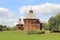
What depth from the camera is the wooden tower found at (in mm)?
69831

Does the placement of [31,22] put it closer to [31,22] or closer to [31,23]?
[31,22]

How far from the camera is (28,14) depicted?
237ft

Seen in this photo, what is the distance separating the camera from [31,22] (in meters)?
70.2

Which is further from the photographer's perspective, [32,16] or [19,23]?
[19,23]

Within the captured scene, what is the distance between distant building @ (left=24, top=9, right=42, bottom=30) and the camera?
229ft

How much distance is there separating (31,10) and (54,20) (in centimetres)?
2076

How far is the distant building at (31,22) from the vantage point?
69812mm

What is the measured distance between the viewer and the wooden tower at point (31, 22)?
69.8 metres

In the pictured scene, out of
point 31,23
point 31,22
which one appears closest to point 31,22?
point 31,22

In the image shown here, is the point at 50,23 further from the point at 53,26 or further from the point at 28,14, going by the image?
the point at 28,14

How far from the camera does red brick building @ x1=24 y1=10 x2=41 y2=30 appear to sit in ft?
229

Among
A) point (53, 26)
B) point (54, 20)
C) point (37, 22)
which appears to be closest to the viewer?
point (37, 22)

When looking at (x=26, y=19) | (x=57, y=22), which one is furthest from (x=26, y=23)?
(x=57, y=22)

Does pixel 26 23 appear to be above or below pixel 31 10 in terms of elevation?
below
